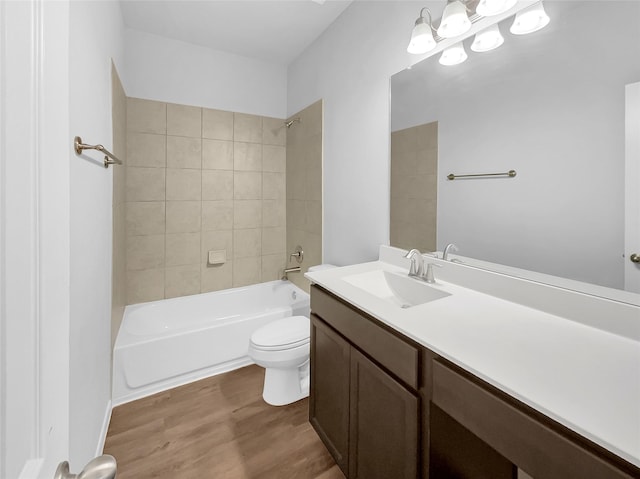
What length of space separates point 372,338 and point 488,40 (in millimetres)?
1318

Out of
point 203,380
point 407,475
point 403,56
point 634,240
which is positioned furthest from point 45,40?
point 203,380

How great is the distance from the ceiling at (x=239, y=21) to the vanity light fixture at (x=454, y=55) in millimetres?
988

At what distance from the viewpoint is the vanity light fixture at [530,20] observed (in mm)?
1057

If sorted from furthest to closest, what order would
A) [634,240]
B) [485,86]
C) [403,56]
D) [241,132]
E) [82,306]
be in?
[241,132] → [403,56] → [485,86] → [82,306] → [634,240]

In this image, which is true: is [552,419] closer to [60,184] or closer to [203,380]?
[60,184]

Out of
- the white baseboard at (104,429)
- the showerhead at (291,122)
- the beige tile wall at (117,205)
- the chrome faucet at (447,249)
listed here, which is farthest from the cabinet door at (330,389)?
the showerhead at (291,122)

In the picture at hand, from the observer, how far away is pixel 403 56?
162 cm

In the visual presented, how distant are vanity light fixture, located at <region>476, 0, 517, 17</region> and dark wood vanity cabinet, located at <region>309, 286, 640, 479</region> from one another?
4.24 feet

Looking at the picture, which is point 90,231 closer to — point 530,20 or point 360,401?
point 360,401

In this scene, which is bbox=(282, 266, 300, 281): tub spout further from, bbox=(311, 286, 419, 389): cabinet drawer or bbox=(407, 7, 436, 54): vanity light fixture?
bbox=(407, 7, 436, 54): vanity light fixture

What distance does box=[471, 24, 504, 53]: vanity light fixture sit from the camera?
1.20 meters

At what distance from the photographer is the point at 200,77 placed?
102 inches

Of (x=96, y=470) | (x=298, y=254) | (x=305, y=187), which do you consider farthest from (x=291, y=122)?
(x=96, y=470)

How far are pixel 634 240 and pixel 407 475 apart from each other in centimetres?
100
